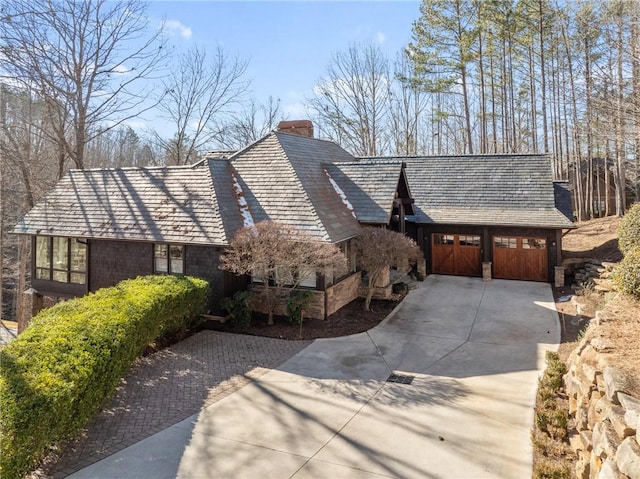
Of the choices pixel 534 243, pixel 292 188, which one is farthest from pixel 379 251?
pixel 534 243

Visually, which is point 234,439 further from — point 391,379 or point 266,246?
point 266,246

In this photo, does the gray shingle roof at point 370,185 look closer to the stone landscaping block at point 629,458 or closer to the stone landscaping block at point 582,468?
the stone landscaping block at point 582,468

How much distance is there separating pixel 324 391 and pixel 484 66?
27412 millimetres

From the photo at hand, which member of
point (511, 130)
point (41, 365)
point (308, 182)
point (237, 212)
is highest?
point (511, 130)

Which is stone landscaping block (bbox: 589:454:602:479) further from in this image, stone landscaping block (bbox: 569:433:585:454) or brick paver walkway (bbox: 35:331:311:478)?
brick paver walkway (bbox: 35:331:311:478)

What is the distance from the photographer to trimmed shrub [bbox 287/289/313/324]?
11.4 m

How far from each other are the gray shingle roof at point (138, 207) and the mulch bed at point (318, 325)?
2515 millimetres

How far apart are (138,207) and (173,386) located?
26.5 feet

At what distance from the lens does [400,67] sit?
3025 cm

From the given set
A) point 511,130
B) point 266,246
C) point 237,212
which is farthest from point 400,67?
point 266,246

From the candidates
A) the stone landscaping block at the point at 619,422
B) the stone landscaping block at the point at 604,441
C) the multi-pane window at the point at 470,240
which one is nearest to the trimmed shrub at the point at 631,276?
the stone landscaping block at the point at 604,441

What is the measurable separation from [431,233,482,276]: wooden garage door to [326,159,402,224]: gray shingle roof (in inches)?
171

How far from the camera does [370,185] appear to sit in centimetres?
1550

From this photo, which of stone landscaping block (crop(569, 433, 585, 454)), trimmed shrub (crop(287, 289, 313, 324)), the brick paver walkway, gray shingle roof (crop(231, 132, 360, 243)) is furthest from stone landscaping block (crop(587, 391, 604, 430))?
gray shingle roof (crop(231, 132, 360, 243))
